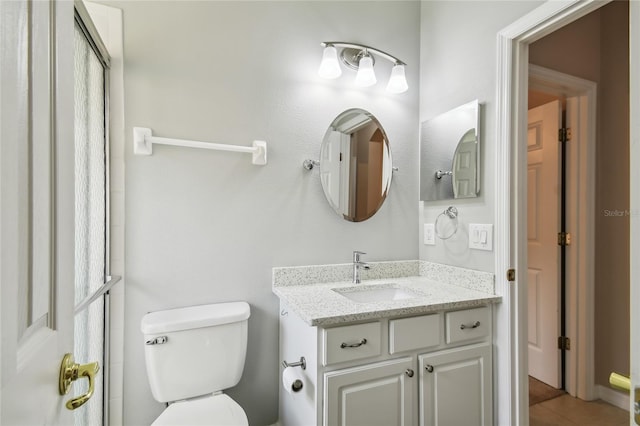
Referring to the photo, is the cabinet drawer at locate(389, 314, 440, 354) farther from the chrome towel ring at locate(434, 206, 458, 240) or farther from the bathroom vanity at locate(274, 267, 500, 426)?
the chrome towel ring at locate(434, 206, 458, 240)

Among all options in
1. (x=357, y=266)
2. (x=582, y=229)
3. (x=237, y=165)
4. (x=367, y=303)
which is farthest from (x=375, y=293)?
(x=582, y=229)

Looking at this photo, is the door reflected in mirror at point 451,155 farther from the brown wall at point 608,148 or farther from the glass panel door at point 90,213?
the glass panel door at point 90,213

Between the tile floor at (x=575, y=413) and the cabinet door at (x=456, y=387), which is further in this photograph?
the tile floor at (x=575, y=413)

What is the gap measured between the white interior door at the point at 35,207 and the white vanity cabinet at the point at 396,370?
0.79 metres

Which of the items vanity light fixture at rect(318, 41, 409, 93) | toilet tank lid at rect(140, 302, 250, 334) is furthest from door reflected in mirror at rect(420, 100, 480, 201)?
toilet tank lid at rect(140, 302, 250, 334)

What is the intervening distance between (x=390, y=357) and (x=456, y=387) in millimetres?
366

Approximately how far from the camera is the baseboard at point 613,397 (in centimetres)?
189

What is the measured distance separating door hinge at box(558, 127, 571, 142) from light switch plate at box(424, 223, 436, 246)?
114 cm

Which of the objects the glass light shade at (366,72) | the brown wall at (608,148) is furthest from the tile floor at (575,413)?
the glass light shade at (366,72)

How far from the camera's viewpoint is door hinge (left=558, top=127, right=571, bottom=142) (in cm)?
205

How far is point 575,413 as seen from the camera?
6.13 feet

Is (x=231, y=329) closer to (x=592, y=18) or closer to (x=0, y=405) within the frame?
(x=0, y=405)

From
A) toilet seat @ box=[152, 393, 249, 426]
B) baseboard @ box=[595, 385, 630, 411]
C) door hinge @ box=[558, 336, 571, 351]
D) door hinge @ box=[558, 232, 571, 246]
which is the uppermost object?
door hinge @ box=[558, 232, 571, 246]
